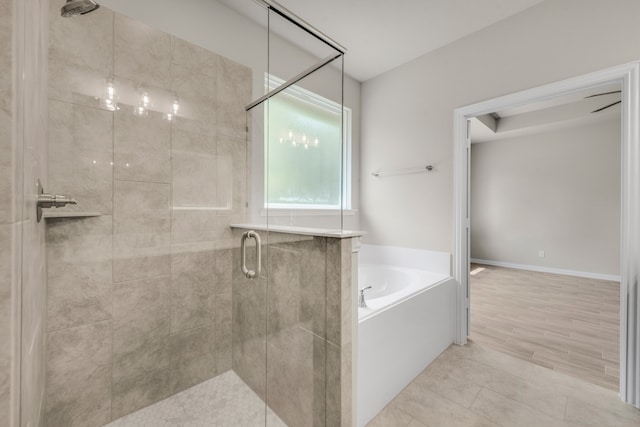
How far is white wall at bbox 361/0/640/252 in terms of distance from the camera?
5.46 feet

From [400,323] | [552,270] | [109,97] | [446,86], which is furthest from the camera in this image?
[552,270]

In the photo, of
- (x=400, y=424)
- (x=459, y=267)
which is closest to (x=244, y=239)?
(x=400, y=424)

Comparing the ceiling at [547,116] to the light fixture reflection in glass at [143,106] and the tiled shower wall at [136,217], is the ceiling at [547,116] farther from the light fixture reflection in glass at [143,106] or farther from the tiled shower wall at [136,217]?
the light fixture reflection in glass at [143,106]

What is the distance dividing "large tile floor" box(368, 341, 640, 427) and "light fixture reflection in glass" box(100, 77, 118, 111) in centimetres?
212

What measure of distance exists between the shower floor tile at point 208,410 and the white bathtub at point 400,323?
0.54m

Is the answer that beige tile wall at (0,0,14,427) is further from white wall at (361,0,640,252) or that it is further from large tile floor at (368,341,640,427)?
white wall at (361,0,640,252)

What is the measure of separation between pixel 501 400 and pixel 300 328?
4.36 ft

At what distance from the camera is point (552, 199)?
14.6ft

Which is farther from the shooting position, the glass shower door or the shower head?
the glass shower door

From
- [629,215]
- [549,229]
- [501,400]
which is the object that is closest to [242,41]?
[629,215]

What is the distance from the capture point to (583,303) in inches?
120

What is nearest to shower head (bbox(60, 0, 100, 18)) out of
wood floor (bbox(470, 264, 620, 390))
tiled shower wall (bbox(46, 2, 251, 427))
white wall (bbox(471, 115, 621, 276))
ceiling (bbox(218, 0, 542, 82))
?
tiled shower wall (bbox(46, 2, 251, 427))

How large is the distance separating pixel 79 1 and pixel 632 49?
2789 mm

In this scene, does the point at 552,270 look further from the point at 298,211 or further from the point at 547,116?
the point at 298,211
